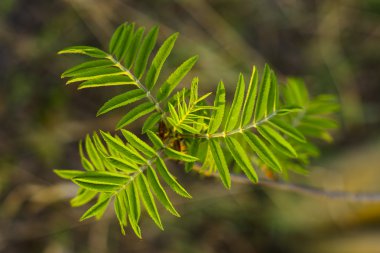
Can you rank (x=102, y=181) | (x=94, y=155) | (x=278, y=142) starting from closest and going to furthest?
(x=102, y=181) < (x=278, y=142) < (x=94, y=155)

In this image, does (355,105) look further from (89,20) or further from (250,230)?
(89,20)

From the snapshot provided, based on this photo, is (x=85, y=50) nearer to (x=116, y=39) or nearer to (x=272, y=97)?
(x=116, y=39)

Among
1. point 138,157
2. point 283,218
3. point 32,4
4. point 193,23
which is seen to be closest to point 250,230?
point 283,218

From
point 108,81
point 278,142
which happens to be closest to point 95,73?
point 108,81

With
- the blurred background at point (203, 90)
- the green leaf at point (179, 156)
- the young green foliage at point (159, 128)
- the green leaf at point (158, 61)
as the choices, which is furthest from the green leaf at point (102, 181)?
the blurred background at point (203, 90)

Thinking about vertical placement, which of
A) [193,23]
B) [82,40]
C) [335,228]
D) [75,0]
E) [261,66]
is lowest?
[335,228]
